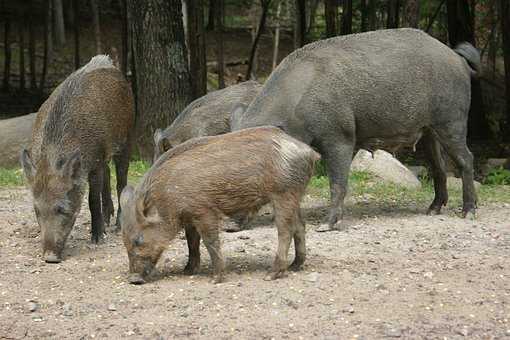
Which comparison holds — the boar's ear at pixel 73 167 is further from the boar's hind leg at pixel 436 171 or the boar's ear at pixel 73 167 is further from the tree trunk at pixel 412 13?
the tree trunk at pixel 412 13

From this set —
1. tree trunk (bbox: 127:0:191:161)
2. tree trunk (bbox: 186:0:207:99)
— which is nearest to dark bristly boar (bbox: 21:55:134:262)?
tree trunk (bbox: 127:0:191:161)

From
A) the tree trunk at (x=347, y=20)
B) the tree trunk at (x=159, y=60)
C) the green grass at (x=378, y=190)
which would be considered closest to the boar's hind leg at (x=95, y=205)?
the green grass at (x=378, y=190)

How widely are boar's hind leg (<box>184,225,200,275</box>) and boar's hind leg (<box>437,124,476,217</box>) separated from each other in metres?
3.69

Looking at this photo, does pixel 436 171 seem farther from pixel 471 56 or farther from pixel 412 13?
pixel 412 13

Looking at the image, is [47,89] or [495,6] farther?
[495,6]

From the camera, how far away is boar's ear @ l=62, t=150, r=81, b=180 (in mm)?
8250

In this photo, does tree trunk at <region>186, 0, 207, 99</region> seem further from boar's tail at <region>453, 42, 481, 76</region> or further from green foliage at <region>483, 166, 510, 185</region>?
boar's tail at <region>453, 42, 481, 76</region>

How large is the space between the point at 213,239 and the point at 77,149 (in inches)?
92.0

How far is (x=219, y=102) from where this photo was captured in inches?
432

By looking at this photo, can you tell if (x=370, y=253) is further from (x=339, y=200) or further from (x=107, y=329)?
(x=107, y=329)

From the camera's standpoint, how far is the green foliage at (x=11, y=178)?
1213cm

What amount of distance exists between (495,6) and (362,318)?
65.6 ft

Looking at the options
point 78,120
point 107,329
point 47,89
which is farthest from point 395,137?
point 47,89

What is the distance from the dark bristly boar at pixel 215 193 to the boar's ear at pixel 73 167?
135cm
